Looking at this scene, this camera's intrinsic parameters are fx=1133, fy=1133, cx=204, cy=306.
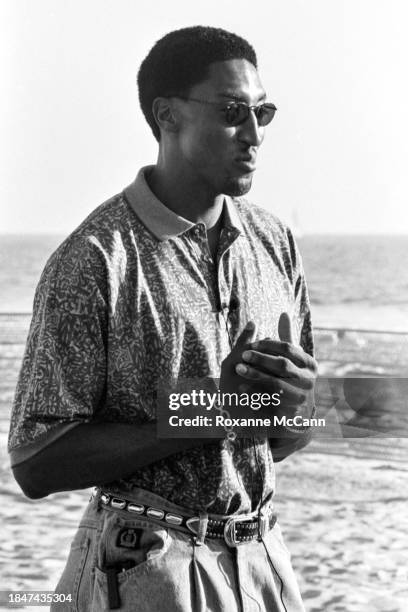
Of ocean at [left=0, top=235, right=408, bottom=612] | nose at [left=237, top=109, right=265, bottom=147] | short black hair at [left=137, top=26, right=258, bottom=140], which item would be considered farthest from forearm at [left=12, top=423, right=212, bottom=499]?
ocean at [left=0, top=235, right=408, bottom=612]

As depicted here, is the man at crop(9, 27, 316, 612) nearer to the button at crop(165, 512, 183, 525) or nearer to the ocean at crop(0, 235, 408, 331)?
the button at crop(165, 512, 183, 525)

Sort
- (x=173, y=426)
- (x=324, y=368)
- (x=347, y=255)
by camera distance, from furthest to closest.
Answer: (x=347, y=255) → (x=324, y=368) → (x=173, y=426)

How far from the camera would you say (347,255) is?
234 ft

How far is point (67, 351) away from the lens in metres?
2.03

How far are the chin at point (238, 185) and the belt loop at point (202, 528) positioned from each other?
2.04 feet

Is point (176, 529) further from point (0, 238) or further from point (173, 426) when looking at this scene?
point (0, 238)

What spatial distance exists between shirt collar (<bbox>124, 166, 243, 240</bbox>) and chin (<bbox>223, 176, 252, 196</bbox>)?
3.6 inches

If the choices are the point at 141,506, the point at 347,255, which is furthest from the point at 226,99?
the point at 347,255

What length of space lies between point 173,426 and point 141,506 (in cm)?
17

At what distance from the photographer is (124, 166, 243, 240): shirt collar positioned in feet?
7.11

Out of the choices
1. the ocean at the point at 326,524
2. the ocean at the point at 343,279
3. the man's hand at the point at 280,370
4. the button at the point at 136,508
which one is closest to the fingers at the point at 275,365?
the man's hand at the point at 280,370

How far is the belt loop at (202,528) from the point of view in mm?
2062

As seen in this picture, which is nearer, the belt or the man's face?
the belt

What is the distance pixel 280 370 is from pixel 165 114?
0.63 meters
